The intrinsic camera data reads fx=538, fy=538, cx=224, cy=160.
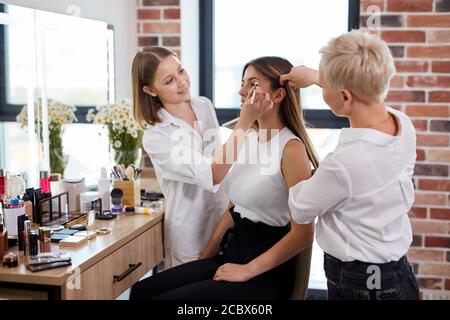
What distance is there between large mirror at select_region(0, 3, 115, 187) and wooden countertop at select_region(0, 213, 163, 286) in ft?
1.29

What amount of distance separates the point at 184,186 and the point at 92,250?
51 cm

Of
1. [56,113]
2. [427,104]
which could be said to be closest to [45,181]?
[56,113]

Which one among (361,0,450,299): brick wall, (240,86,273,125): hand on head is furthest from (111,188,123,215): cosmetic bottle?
(361,0,450,299): brick wall

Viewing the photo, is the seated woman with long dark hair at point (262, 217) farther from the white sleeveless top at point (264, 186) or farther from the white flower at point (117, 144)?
the white flower at point (117, 144)

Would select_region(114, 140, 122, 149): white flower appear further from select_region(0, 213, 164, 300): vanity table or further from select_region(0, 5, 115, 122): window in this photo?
select_region(0, 213, 164, 300): vanity table

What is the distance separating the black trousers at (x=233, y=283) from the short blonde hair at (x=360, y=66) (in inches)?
23.2

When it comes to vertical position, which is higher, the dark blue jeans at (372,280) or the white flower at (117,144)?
the white flower at (117,144)

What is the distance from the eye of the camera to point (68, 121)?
2.24 meters

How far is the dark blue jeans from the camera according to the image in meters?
1.38

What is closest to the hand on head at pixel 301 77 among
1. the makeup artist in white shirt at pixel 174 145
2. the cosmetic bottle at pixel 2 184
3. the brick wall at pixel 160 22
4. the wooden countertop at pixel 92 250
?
the makeup artist in white shirt at pixel 174 145

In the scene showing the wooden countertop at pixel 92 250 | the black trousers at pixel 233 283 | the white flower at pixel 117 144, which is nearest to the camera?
the wooden countertop at pixel 92 250

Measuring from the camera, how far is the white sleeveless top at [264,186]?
1710 mm

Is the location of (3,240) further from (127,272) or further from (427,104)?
(427,104)
